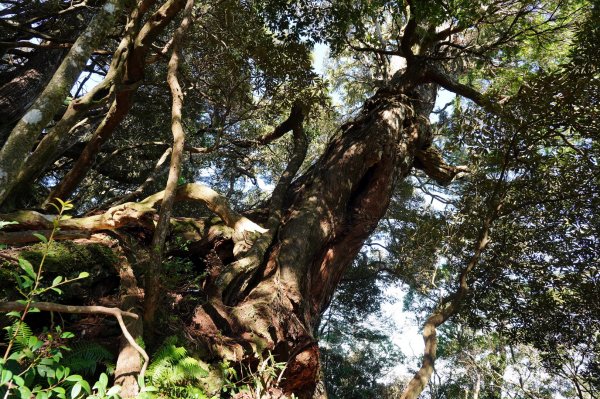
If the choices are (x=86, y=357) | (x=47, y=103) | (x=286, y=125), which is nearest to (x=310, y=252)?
(x=86, y=357)

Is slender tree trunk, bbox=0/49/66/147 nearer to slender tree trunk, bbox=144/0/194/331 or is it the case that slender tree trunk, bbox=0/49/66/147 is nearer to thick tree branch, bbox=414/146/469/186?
slender tree trunk, bbox=144/0/194/331

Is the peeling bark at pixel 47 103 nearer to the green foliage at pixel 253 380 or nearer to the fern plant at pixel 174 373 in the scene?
the fern plant at pixel 174 373

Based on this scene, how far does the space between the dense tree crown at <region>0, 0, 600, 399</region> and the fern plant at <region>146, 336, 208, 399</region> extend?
2cm

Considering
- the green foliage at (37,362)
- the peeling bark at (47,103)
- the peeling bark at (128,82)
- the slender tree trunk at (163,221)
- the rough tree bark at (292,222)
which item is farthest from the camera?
the peeling bark at (128,82)

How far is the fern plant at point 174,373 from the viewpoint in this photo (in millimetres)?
2768

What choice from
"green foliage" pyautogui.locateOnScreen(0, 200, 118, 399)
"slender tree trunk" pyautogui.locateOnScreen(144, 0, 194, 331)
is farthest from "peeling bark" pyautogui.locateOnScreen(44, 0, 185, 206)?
"green foliage" pyautogui.locateOnScreen(0, 200, 118, 399)

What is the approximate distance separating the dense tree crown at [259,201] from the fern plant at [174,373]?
0.05 feet

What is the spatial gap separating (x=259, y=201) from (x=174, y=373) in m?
6.17

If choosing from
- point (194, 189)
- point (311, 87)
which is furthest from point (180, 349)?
point (311, 87)

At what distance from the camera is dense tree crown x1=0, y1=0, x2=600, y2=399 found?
3150mm

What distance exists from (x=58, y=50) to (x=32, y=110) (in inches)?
286

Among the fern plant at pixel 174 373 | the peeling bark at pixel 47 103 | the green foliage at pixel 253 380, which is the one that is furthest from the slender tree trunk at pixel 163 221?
the peeling bark at pixel 47 103

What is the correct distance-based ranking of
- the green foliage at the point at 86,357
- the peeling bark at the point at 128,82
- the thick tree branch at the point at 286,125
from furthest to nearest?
the thick tree branch at the point at 286,125 → the peeling bark at the point at 128,82 → the green foliage at the point at 86,357

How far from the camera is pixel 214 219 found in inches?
230
